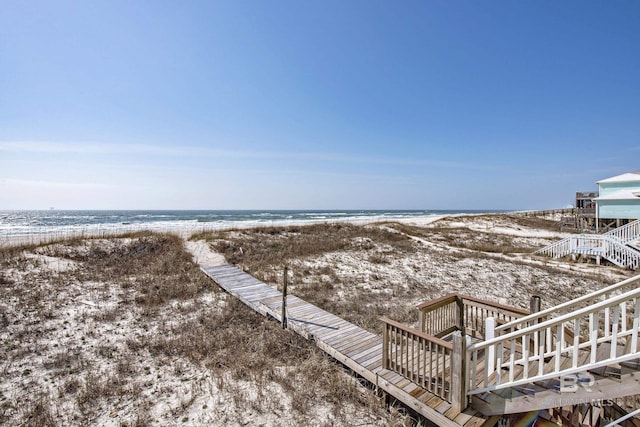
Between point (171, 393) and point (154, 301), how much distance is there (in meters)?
4.87

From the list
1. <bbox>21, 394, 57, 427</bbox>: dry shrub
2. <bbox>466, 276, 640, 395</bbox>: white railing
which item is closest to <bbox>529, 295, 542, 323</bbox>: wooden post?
<bbox>466, 276, 640, 395</bbox>: white railing

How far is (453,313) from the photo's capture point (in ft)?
20.7

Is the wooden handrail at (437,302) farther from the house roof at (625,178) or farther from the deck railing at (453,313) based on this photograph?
the house roof at (625,178)

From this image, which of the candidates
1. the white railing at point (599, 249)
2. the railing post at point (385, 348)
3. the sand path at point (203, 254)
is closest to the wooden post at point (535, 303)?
the railing post at point (385, 348)

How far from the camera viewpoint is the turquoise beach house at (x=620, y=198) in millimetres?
22141

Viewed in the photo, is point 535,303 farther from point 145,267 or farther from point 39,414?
point 145,267

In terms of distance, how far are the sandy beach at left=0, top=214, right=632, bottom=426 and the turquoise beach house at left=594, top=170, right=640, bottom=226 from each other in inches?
440

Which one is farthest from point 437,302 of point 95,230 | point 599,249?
point 95,230

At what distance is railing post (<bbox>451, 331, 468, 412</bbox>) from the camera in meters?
3.70

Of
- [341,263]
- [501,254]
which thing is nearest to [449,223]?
[501,254]

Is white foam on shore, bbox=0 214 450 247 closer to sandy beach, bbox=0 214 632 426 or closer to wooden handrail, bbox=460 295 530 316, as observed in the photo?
sandy beach, bbox=0 214 632 426

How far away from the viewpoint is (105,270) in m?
12.1

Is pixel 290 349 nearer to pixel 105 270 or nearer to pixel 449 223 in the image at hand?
pixel 105 270

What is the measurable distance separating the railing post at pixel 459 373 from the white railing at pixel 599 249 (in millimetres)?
17376
